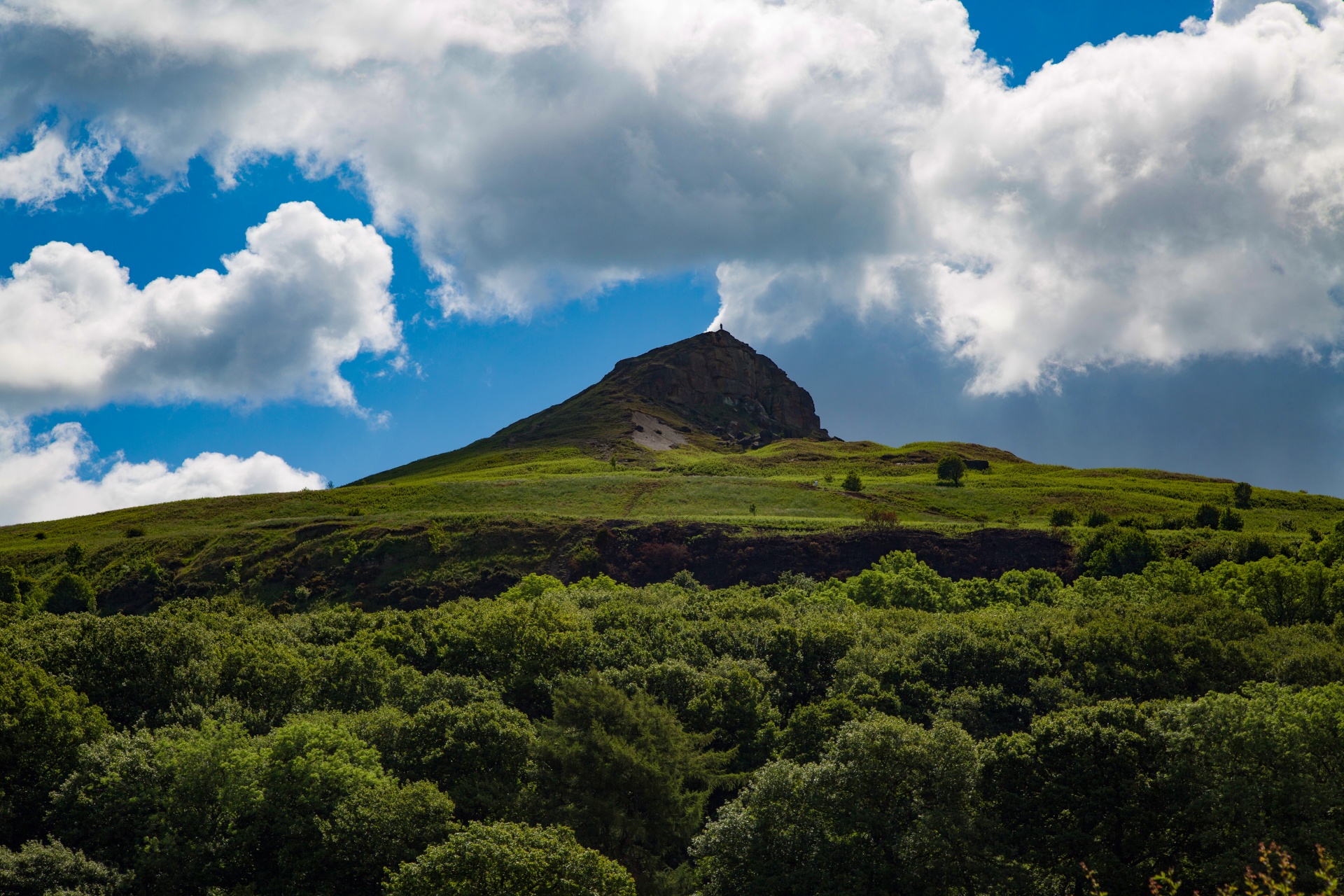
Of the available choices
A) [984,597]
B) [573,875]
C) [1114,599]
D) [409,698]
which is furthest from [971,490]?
[573,875]

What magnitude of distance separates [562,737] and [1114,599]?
171 feet

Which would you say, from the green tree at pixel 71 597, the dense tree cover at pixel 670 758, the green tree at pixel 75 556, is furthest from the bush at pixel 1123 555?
the green tree at pixel 75 556

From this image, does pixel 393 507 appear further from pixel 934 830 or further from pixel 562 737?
pixel 934 830

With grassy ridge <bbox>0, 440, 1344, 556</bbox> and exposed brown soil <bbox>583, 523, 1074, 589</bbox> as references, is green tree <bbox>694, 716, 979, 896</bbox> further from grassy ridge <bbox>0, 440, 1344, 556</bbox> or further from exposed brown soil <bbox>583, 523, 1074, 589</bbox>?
grassy ridge <bbox>0, 440, 1344, 556</bbox>

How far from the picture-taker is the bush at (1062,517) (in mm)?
126312

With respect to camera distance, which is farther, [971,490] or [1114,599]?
[971,490]

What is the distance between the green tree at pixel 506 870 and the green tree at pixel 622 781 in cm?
808

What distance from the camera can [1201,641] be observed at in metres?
54.4

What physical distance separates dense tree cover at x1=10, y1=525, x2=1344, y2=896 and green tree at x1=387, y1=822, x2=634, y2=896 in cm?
9

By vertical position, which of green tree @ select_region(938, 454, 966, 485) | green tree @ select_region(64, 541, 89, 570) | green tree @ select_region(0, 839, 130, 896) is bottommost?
green tree @ select_region(0, 839, 130, 896)

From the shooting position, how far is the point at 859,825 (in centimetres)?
3544

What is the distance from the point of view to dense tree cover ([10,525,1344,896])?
33.9 metres

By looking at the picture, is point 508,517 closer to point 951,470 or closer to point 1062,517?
point 1062,517

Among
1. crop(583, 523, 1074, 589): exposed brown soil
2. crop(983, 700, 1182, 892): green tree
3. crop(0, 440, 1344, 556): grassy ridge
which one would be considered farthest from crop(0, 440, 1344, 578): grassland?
crop(983, 700, 1182, 892): green tree
